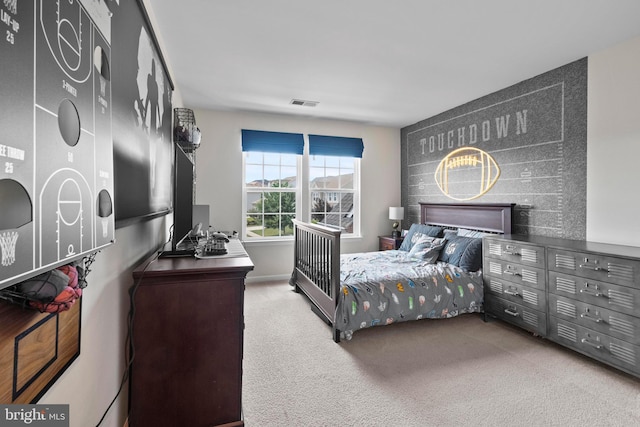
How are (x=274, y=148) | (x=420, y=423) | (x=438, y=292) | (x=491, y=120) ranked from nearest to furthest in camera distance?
(x=420, y=423), (x=438, y=292), (x=491, y=120), (x=274, y=148)

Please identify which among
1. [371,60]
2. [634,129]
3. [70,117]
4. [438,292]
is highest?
[371,60]

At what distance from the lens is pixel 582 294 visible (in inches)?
90.5

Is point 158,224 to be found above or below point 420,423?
above

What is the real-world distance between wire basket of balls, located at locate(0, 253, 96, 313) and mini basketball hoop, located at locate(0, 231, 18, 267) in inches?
5.4

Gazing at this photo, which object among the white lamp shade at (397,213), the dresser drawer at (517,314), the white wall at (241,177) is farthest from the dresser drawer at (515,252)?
the white wall at (241,177)

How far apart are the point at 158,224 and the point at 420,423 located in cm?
221

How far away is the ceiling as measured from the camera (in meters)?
2.04

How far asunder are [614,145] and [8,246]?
3.66m

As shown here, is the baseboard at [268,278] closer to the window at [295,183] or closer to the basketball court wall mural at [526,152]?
the window at [295,183]

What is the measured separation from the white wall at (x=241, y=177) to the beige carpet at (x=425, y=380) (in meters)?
1.74

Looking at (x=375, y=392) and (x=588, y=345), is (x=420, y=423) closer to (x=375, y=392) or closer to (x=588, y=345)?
(x=375, y=392)

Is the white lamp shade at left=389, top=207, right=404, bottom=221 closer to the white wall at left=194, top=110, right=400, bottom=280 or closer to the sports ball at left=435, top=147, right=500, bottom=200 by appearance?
the white wall at left=194, top=110, right=400, bottom=280

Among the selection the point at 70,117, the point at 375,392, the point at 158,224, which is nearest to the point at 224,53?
the point at 158,224

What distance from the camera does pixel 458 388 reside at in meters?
1.96
